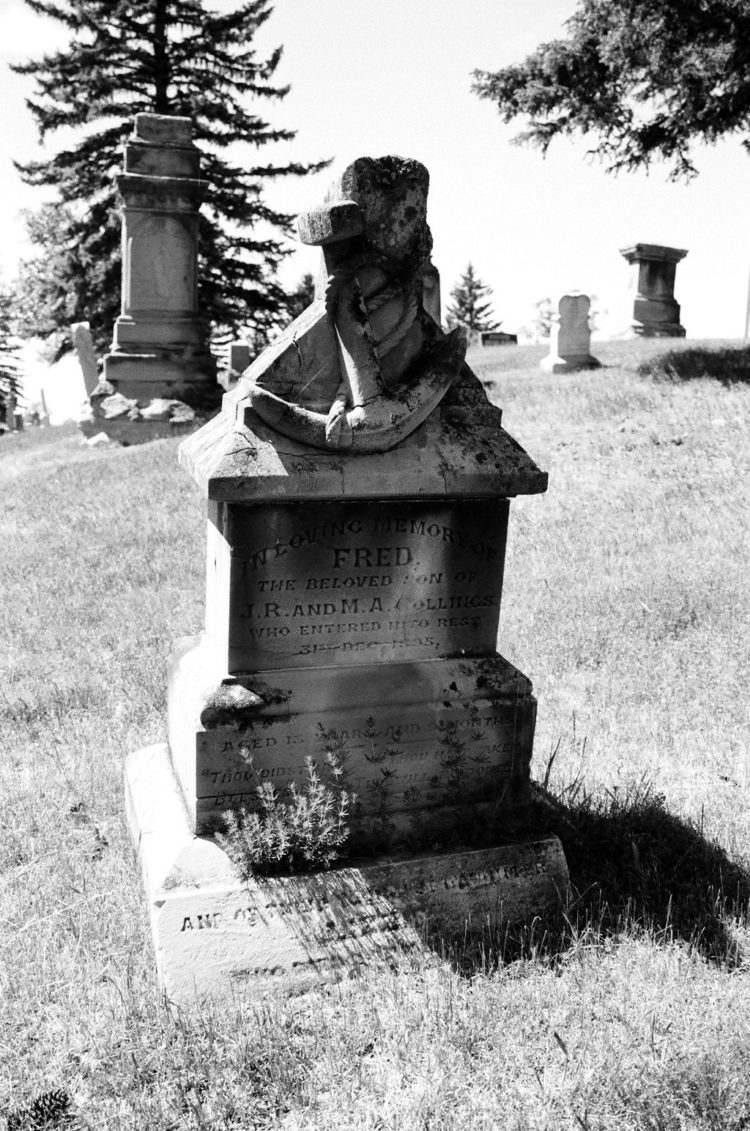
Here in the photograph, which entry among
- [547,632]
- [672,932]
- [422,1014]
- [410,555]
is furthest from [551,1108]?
[547,632]

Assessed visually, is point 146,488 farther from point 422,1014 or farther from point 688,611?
point 422,1014

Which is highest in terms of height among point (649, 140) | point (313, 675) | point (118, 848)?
point (649, 140)

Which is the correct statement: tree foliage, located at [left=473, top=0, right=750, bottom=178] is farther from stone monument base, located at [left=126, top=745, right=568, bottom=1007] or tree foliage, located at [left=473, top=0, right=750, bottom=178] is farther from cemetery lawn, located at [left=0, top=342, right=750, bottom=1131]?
stone monument base, located at [left=126, top=745, right=568, bottom=1007]

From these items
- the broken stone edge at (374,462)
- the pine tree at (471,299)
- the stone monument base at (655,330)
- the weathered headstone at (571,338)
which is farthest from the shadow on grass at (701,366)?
the pine tree at (471,299)

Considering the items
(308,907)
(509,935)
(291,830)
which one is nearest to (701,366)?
(509,935)

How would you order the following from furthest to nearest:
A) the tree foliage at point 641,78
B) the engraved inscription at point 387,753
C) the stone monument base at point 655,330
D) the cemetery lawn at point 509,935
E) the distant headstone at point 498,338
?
the distant headstone at point 498,338, the stone monument base at point 655,330, the tree foliage at point 641,78, the engraved inscription at point 387,753, the cemetery lawn at point 509,935

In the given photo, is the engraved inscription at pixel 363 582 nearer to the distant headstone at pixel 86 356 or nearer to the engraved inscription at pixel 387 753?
the engraved inscription at pixel 387 753

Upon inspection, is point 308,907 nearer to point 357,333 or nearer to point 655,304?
point 357,333

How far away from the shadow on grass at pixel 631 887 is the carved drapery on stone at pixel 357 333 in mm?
1887

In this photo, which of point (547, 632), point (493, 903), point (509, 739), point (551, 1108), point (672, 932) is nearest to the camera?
point (551, 1108)

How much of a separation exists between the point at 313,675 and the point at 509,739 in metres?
0.93

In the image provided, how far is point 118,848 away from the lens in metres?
4.24

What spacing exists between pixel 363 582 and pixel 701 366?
11714 mm

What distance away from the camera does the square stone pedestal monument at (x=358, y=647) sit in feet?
11.6
